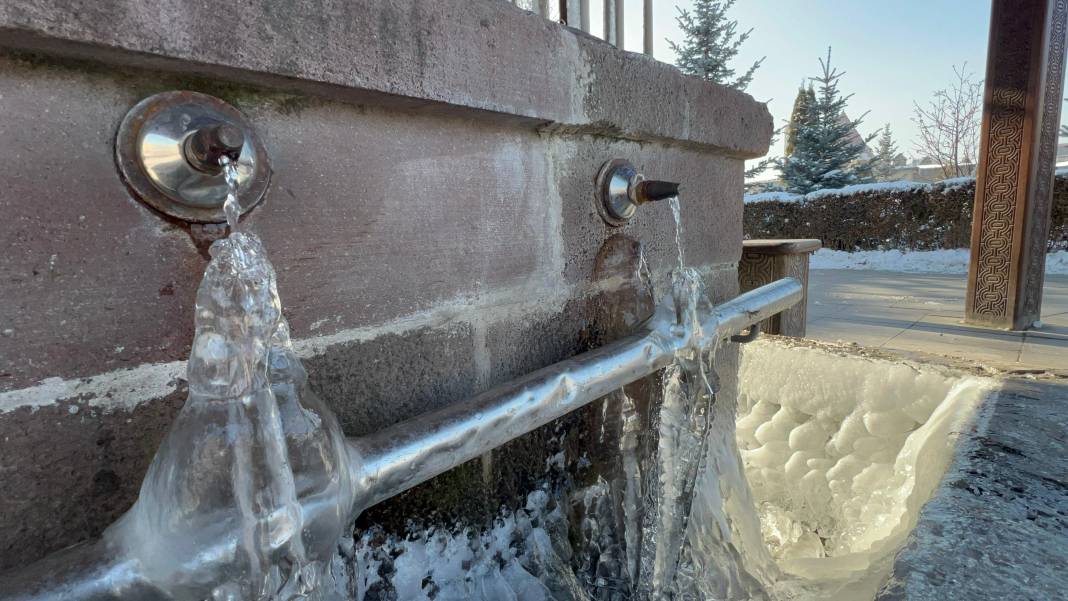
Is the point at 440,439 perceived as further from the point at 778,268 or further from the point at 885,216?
the point at 885,216

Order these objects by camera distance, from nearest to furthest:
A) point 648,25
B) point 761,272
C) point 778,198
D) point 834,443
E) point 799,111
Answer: point 648,25 < point 834,443 < point 761,272 < point 778,198 < point 799,111

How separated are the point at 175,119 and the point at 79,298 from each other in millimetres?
232

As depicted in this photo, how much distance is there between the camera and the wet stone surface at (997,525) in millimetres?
934

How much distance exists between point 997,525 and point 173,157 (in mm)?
1502

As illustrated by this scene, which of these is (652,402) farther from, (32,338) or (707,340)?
(32,338)

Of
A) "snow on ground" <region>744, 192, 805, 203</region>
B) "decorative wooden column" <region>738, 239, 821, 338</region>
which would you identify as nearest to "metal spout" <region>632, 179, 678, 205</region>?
"decorative wooden column" <region>738, 239, 821, 338</region>

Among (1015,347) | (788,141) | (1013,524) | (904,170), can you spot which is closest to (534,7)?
(1013,524)

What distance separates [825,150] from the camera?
1488cm

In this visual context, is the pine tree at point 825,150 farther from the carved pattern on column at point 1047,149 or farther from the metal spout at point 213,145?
the metal spout at point 213,145

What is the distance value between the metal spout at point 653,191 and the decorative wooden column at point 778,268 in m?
3.23

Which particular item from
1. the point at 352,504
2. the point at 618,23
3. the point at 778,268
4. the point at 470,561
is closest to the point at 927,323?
the point at 778,268

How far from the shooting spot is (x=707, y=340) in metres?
1.26

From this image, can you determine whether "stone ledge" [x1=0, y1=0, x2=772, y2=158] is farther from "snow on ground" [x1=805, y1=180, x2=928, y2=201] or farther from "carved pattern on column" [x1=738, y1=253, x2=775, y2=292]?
"snow on ground" [x1=805, y1=180, x2=928, y2=201]

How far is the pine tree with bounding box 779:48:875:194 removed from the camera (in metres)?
14.6
